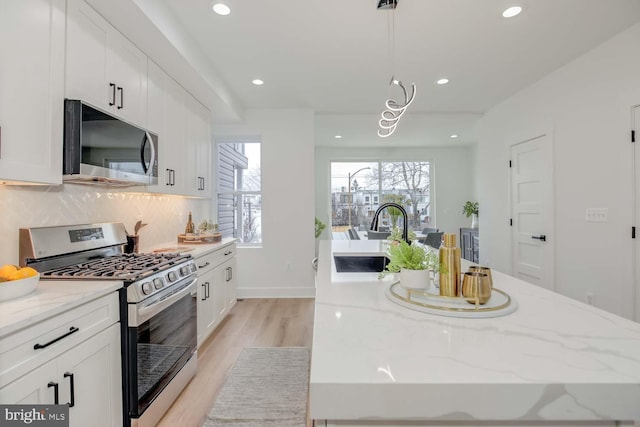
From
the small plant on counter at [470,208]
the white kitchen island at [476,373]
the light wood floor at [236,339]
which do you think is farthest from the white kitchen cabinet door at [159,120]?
the small plant on counter at [470,208]

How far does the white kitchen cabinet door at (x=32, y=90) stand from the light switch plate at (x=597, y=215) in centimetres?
401

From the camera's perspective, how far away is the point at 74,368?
1215 millimetres

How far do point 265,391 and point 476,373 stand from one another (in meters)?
1.81

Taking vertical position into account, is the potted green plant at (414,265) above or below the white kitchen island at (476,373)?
above

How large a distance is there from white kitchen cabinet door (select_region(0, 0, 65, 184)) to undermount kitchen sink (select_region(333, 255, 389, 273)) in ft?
5.62

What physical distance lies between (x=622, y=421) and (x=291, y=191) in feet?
12.3

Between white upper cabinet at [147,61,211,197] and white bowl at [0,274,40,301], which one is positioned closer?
white bowl at [0,274,40,301]

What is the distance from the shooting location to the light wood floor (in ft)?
6.01

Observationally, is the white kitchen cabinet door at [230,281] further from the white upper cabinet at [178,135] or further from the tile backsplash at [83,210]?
the white upper cabinet at [178,135]

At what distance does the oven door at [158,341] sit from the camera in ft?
4.93

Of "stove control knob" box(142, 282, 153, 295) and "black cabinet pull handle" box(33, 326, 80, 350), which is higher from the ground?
"stove control knob" box(142, 282, 153, 295)

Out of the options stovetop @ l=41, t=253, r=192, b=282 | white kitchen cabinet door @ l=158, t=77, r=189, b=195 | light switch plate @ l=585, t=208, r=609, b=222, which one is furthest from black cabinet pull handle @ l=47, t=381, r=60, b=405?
light switch plate @ l=585, t=208, r=609, b=222

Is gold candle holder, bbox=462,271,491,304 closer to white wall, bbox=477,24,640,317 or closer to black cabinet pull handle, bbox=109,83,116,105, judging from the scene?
black cabinet pull handle, bbox=109,83,116,105

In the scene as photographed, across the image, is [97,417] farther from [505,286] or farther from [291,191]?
[291,191]
